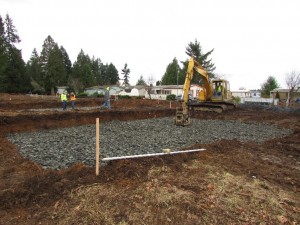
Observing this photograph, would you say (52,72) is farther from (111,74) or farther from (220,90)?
(220,90)

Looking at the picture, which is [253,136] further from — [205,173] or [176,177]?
[176,177]

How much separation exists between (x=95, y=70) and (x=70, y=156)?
73170 millimetres

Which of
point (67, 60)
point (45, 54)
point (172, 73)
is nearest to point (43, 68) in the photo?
point (45, 54)

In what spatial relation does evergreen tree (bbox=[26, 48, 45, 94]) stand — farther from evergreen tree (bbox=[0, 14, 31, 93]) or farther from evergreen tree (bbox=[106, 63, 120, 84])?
evergreen tree (bbox=[106, 63, 120, 84])

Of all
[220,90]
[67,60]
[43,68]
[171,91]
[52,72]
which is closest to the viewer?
[220,90]

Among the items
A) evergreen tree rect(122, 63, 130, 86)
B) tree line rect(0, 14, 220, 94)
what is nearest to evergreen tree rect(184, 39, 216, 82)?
tree line rect(0, 14, 220, 94)

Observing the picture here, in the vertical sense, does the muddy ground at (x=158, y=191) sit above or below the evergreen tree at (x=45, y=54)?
below

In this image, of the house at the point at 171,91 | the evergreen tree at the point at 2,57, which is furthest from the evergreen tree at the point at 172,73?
the evergreen tree at the point at 2,57

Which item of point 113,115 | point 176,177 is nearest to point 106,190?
point 176,177

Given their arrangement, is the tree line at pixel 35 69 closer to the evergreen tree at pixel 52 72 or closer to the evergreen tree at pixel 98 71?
the evergreen tree at pixel 52 72

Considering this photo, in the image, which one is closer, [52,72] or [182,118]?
[182,118]

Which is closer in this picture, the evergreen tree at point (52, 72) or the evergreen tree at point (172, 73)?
the evergreen tree at point (52, 72)

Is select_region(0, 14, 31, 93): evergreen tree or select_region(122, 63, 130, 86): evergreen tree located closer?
select_region(0, 14, 31, 93): evergreen tree

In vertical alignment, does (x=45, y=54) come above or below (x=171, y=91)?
above
